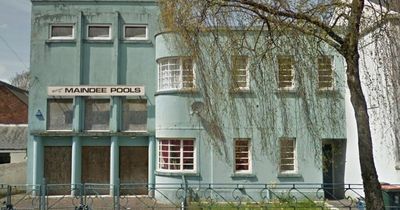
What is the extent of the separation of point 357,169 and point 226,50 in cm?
983

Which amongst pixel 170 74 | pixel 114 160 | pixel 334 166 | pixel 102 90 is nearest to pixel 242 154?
pixel 334 166

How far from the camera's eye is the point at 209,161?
1549 centimetres

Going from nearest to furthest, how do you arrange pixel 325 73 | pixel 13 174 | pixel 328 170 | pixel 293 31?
1. pixel 293 31
2. pixel 325 73
3. pixel 328 170
4. pixel 13 174

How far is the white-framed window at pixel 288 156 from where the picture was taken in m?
15.4

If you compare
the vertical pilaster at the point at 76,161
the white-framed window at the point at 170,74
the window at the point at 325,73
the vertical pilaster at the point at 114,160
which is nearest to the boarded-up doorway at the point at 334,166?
the window at the point at 325,73

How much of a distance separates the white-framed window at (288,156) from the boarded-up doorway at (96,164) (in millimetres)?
8227

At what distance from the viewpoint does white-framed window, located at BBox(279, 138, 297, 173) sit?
605 inches

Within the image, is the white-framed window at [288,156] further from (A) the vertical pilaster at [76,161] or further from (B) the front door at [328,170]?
(A) the vertical pilaster at [76,161]

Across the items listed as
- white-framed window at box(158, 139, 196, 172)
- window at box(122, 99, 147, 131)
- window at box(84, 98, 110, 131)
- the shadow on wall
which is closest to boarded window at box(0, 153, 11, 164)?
the shadow on wall

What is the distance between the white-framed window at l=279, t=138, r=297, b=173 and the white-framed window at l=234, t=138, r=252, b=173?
1359 millimetres

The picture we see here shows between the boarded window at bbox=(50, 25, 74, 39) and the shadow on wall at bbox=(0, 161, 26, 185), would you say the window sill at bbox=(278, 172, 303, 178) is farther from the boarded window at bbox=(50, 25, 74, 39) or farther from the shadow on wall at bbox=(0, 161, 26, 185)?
the shadow on wall at bbox=(0, 161, 26, 185)

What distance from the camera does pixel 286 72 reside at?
9.43 metres

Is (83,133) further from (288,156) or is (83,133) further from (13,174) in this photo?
(288,156)

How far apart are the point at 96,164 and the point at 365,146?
14.3 meters
